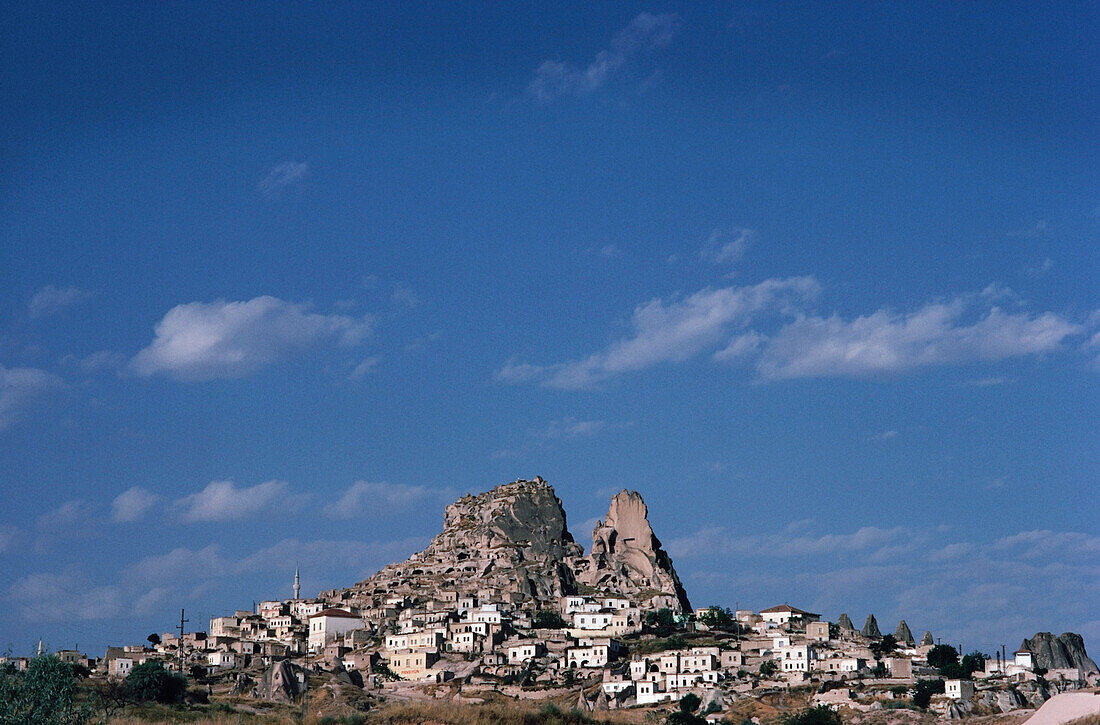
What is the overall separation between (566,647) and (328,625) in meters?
24.9

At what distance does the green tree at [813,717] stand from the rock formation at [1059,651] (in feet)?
135

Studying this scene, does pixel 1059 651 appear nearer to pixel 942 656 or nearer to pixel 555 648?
pixel 942 656

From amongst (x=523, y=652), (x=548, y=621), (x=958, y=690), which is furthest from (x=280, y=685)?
(x=958, y=690)

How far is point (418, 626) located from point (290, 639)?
12.0 metres

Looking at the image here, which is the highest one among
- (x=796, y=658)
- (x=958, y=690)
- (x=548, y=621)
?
(x=548, y=621)

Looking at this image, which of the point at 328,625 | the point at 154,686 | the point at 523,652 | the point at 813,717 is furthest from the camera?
the point at 328,625

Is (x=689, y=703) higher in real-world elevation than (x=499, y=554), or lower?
lower

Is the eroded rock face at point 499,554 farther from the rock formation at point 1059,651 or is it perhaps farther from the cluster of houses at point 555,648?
the rock formation at point 1059,651

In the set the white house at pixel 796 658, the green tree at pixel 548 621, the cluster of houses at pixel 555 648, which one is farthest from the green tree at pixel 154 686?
the green tree at pixel 548 621

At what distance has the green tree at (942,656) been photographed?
105812 mm

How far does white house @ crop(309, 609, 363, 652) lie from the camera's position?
123875 mm

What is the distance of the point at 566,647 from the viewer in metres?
114

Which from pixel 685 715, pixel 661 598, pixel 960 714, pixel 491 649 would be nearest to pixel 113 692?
pixel 685 715

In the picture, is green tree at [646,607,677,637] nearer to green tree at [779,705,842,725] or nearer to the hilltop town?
the hilltop town
